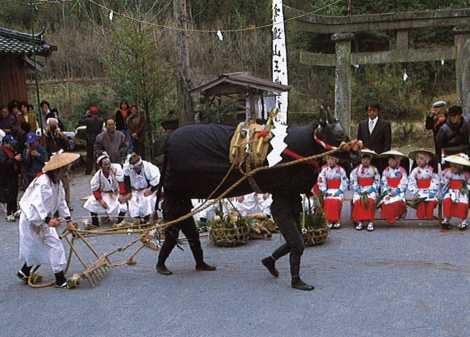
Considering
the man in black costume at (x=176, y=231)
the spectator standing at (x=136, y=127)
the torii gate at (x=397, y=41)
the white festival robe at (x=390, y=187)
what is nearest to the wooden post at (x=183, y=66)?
the spectator standing at (x=136, y=127)

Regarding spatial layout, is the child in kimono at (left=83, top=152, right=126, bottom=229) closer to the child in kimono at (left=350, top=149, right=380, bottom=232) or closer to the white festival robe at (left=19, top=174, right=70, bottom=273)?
the white festival robe at (left=19, top=174, right=70, bottom=273)

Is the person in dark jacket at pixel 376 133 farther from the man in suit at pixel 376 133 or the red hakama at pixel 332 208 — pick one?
the red hakama at pixel 332 208

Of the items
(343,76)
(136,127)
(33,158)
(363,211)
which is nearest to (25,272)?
(33,158)

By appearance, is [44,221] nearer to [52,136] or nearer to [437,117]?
[52,136]

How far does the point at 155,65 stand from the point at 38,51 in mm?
3039

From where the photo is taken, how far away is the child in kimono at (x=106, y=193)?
28.4 feet

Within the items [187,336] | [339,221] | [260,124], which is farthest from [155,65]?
[187,336]

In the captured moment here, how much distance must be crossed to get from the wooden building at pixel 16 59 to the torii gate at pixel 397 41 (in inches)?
237

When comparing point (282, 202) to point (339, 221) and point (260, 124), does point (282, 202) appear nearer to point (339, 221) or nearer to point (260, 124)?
point (260, 124)

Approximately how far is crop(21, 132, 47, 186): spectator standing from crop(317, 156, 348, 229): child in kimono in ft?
16.0

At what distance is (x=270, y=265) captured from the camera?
590 centimetres

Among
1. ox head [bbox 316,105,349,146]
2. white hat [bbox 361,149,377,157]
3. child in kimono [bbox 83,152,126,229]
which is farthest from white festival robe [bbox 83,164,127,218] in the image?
ox head [bbox 316,105,349,146]

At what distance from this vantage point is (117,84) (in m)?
15.6

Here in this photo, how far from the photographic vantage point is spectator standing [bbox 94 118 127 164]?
10.2 m
